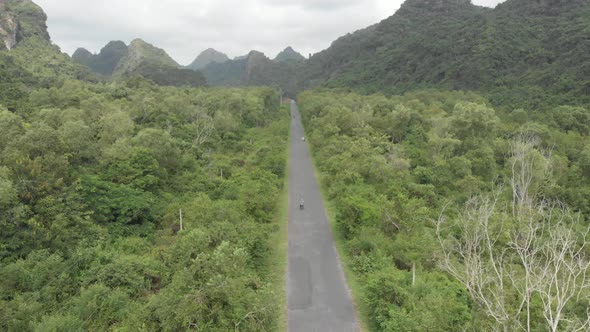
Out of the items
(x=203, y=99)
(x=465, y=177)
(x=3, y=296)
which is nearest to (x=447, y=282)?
(x=465, y=177)

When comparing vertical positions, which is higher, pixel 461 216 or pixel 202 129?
pixel 202 129

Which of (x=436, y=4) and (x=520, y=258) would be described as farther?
(x=436, y=4)

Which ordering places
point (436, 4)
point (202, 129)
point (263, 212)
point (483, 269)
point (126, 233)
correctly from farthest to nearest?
point (436, 4), point (202, 129), point (263, 212), point (126, 233), point (483, 269)

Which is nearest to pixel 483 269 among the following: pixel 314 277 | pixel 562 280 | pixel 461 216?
pixel 562 280

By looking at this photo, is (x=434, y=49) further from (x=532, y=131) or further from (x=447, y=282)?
(x=447, y=282)

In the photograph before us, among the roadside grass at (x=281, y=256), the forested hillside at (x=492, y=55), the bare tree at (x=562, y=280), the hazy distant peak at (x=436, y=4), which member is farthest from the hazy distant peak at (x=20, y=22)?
the hazy distant peak at (x=436, y=4)

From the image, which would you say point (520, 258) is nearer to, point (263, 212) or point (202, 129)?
point (263, 212)

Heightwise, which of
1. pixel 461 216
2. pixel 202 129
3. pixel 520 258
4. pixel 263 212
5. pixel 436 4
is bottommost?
pixel 520 258
